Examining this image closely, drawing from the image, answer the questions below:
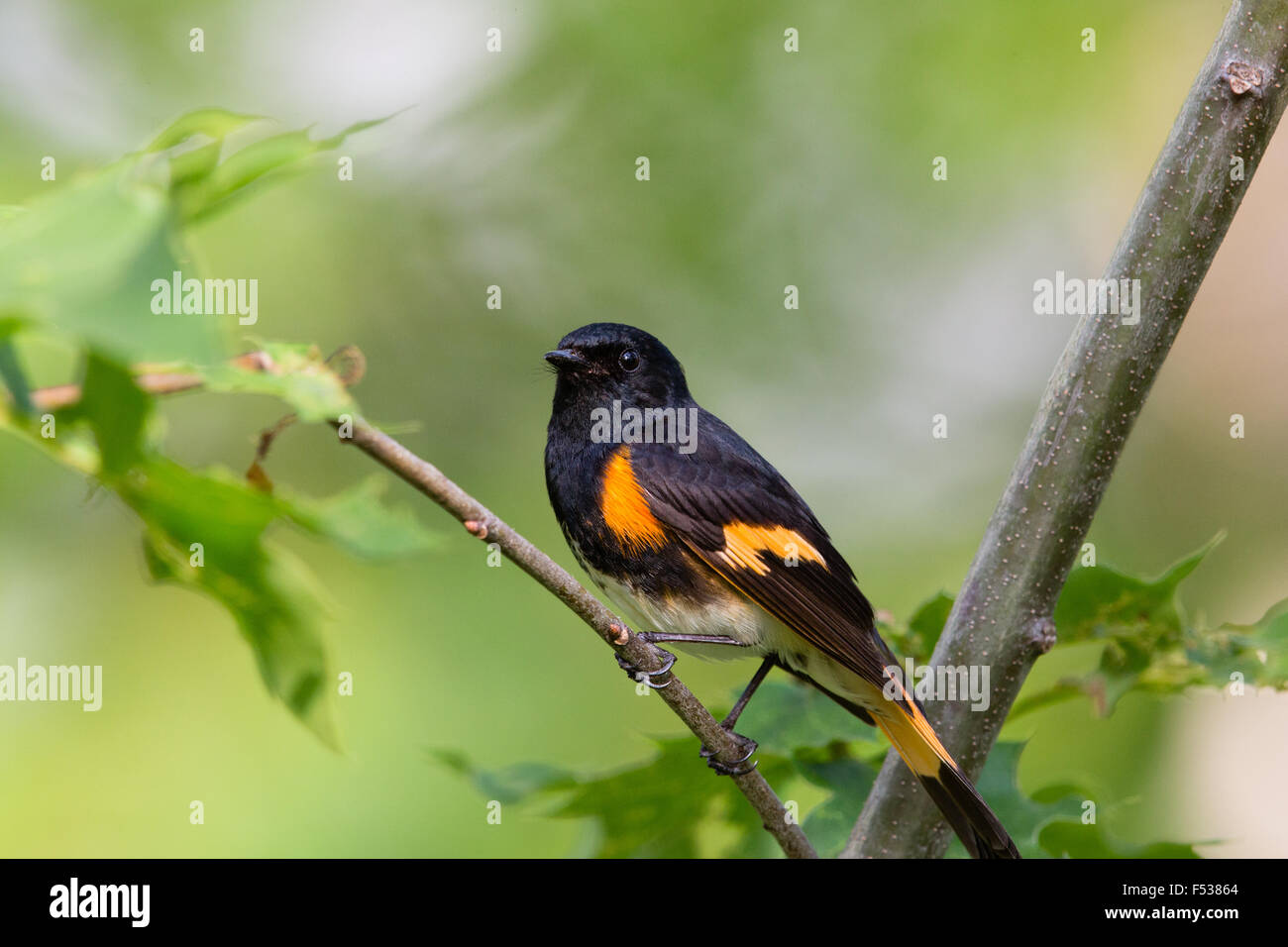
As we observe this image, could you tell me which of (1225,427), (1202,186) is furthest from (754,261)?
(1202,186)

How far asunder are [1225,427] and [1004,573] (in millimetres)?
3351

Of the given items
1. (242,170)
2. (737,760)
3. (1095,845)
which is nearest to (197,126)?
(242,170)

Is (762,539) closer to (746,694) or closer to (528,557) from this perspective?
(746,694)

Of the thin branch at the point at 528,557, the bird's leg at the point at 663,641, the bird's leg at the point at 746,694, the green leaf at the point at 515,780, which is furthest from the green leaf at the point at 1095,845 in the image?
the green leaf at the point at 515,780

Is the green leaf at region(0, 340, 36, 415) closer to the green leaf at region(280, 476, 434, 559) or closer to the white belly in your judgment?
the green leaf at region(280, 476, 434, 559)

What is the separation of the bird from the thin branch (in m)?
0.46

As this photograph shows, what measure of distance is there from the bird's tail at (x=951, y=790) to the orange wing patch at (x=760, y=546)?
530 millimetres

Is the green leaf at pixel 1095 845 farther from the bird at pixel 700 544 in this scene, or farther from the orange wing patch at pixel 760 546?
the orange wing patch at pixel 760 546

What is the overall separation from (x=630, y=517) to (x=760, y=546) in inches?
11.5

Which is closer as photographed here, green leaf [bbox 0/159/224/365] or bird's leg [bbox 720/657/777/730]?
green leaf [bbox 0/159/224/365]

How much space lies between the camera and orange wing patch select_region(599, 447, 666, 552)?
2.39 meters

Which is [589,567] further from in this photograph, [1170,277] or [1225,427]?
[1225,427]

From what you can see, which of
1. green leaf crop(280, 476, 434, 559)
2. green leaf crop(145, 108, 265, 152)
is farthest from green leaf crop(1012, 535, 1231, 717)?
green leaf crop(145, 108, 265, 152)

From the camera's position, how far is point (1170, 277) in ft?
5.27
